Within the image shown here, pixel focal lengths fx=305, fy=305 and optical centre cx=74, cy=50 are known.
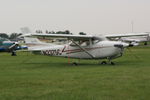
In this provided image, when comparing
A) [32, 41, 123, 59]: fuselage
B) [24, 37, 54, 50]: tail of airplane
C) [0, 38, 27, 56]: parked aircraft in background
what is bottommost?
[0, 38, 27, 56]: parked aircraft in background

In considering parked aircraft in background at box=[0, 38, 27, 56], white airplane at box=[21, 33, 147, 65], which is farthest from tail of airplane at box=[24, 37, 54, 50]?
parked aircraft in background at box=[0, 38, 27, 56]

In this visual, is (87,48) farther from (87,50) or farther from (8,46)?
(8,46)

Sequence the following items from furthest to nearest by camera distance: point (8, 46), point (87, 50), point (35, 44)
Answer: point (8, 46) < point (35, 44) < point (87, 50)

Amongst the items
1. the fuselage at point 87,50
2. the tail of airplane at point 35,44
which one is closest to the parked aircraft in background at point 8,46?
the tail of airplane at point 35,44

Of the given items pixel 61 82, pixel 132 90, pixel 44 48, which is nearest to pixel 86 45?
pixel 44 48

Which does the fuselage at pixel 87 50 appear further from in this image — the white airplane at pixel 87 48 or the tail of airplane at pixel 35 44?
the tail of airplane at pixel 35 44

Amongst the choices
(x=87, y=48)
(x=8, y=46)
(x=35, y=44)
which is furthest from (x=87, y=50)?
(x=8, y=46)

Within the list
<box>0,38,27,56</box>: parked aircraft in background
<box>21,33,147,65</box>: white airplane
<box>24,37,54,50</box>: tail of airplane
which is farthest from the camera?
<box>0,38,27,56</box>: parked aircraft in background

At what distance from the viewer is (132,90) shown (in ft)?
26.4

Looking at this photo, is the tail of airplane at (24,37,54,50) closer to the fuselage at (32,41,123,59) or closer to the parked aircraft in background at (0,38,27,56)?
the fuselage at (32,41,123,59)

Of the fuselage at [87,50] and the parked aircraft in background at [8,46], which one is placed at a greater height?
the fuselage at [87,50]

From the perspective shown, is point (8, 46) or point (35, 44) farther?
point (8, 46)

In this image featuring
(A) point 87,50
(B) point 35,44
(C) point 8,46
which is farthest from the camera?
(C) point 8,46

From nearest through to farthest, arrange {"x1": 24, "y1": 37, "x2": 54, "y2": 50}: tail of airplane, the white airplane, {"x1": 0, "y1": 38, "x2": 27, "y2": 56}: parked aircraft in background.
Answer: the white airplane
{"x1": 24, "y1": 37, "x2": 54, "y2": 50}: tail of airplane
{"x1": 0, "y1": 38, "x2": 27, "y2": 56}: parked aircraft in background
